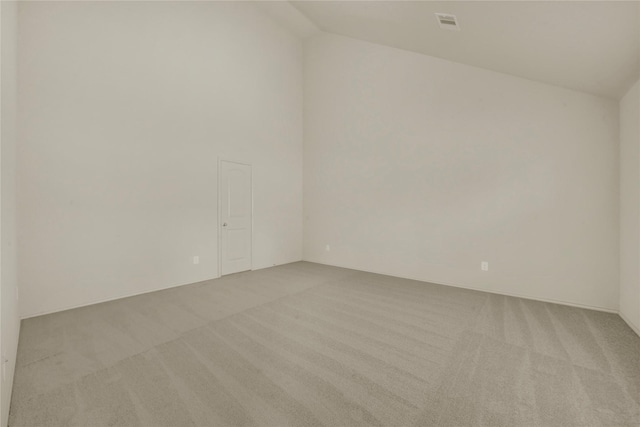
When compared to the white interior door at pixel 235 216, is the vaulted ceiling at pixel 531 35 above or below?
above

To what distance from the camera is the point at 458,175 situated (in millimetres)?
4289

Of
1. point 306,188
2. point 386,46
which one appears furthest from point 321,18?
point 306,188

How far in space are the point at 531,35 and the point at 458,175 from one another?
2.14m

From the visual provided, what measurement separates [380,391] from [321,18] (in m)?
5.99

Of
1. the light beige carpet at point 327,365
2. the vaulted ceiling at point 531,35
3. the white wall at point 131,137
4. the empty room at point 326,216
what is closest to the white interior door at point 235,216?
the empty room at point 326,216

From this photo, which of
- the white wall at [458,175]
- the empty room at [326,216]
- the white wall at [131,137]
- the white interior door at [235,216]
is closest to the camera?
the empty room at [326,216]

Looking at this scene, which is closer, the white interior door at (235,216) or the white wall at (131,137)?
the white wall at (131,137)

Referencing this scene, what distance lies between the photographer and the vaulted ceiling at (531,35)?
1.92m

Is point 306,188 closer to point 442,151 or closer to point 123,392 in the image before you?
point 442,151

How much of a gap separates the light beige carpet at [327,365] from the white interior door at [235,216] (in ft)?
5.04

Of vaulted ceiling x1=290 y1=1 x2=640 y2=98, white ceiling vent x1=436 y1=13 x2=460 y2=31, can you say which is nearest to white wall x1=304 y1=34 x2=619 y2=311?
vaulted ceiling x1=290 y1=1 x2=640 y2=98

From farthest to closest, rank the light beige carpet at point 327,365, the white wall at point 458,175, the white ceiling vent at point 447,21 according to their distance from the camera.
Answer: the white wall at point 458,175, the white ceiling vent at point 447,21, the light beige carpet at point 327,365

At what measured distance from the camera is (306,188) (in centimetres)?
641

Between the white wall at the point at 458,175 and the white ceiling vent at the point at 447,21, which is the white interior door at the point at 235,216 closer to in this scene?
the white wall at the point at 458,175
